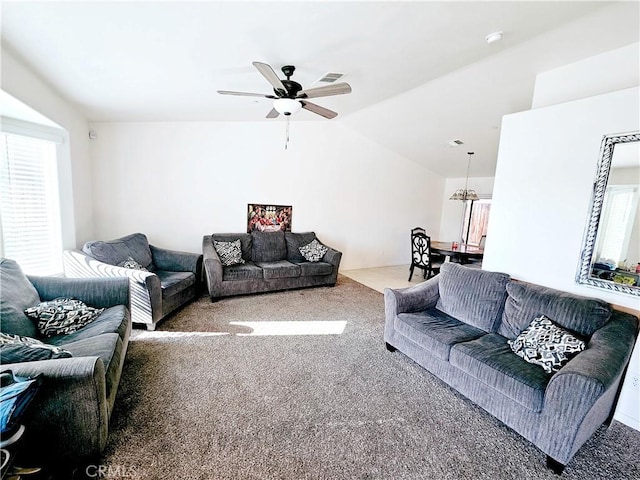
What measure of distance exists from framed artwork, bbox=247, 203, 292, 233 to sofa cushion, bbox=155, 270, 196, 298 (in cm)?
152

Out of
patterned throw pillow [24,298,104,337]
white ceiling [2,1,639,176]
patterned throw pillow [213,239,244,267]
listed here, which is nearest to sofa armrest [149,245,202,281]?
patterned throw pillow [213,239,244,267]

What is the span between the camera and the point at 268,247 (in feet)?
16.3

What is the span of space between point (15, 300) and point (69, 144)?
7.63ft

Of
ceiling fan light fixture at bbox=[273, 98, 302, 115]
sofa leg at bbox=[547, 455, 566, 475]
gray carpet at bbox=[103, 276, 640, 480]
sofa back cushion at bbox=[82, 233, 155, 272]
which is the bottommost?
gray carpet at bbox=[103, 276, 640, 480]

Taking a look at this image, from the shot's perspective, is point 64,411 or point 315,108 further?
point 315,108

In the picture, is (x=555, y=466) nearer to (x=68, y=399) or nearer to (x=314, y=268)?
(x=68, y=399)

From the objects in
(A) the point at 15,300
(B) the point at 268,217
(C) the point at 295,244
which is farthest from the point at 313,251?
(A) the point at 15,300

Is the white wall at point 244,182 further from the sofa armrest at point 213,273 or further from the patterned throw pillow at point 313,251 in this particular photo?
the sofa armrest at point 213,273

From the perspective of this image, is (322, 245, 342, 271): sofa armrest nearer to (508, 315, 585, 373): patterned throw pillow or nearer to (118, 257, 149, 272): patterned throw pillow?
(118, 257, 149, 272): patterned throw pillow

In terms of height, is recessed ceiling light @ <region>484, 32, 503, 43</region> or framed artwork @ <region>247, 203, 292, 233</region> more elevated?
recessed ceiling light @ <region>484, 32, 503, 43</region>

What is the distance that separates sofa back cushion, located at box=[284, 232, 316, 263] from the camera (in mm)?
5133

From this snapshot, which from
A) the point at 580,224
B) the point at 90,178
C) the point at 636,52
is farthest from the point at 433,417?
the point at 90,178

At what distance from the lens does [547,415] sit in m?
1.65

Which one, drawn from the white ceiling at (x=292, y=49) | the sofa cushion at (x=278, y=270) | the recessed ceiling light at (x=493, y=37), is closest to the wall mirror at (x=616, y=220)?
the white ceiling at (x=292, y=49)
